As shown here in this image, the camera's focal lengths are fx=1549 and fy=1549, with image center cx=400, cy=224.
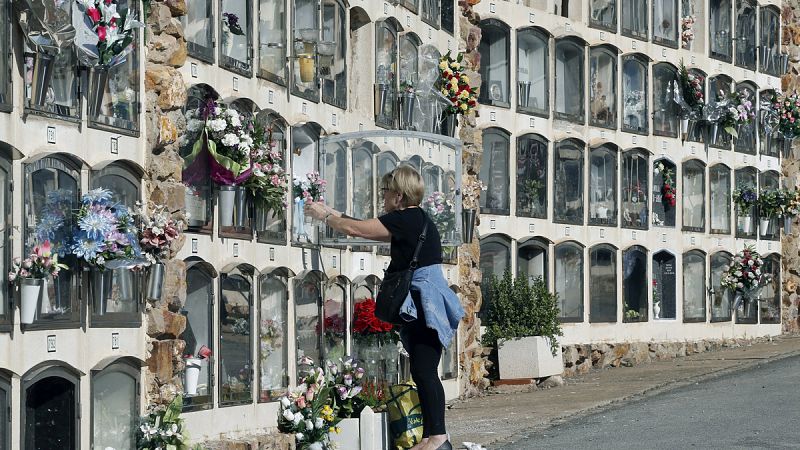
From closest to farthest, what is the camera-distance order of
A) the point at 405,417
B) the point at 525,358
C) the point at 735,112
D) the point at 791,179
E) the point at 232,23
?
the point at 405,417
the point at 232,23
the point at 525,358
the point at 735,112
the point at 791,179

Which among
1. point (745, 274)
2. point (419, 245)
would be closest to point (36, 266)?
point (419, 245)

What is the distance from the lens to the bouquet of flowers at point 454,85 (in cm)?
1825

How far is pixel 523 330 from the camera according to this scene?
1988 cm

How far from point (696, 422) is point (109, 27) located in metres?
6.50

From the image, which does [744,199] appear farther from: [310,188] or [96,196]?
[96,196]

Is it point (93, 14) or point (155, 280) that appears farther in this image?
point (155, 280)

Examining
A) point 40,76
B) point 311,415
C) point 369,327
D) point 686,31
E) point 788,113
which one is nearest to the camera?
point 40,76

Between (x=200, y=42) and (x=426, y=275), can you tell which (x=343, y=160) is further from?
(x=426, y=275)

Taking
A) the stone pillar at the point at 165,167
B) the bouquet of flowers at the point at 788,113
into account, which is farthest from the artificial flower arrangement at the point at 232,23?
the bouquet of flowers at the point at 788,113

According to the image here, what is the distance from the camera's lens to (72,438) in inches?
406

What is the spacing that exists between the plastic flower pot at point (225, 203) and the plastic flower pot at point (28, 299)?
10.3ft

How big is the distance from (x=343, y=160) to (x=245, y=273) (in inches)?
85.7

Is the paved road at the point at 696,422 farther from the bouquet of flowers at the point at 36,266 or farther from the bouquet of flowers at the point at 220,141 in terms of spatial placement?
the bouquet of flowers at the point at 36,266

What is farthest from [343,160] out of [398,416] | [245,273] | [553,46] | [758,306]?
[758,306]
